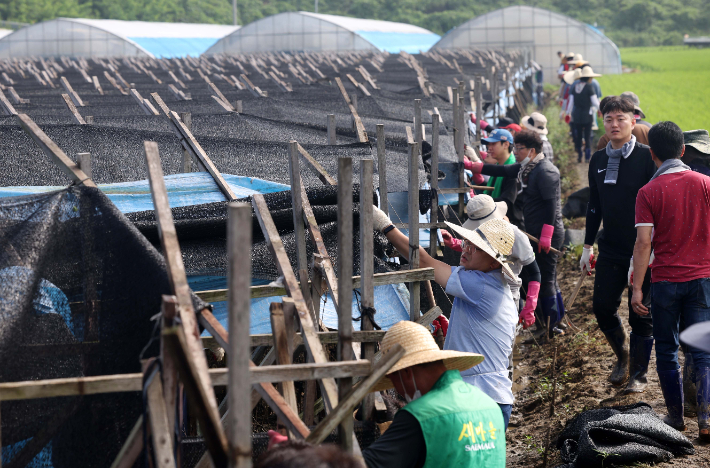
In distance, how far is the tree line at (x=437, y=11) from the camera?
2285 inches

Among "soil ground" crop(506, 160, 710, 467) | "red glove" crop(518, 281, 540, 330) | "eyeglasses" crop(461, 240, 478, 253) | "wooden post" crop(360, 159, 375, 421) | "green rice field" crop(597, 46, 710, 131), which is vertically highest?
"green rice field" crop(597, 46, 710, 131)

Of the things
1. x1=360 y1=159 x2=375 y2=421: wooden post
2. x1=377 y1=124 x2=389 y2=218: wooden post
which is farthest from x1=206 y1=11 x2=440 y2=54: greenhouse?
x1=360 y1=159 x2=375 y2=421: wooden post

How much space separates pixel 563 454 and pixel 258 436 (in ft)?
6.71

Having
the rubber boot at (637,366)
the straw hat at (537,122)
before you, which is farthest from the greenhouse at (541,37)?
the rubber boot at (637,366)

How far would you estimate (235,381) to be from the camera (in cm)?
186

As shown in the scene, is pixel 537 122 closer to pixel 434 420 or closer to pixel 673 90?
pixel 434 420

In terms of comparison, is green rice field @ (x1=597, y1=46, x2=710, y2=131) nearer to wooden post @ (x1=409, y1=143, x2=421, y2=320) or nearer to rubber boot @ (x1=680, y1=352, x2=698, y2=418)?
rubber boot @ (x1=680, y1=352, x2=698, y2=418)

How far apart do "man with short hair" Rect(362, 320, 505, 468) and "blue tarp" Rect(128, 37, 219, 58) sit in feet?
117

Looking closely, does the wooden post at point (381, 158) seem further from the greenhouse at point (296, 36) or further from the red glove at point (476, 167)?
the greenhouse at point (296, 36)

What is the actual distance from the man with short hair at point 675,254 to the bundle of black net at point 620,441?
31 cm

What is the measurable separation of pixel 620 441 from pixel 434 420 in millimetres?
1879

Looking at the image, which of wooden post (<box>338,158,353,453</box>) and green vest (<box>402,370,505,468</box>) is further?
green vest (<box>402,370,505,468</box>)

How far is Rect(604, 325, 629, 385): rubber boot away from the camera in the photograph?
551 centimetres

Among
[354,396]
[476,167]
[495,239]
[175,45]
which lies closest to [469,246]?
[495,239]
